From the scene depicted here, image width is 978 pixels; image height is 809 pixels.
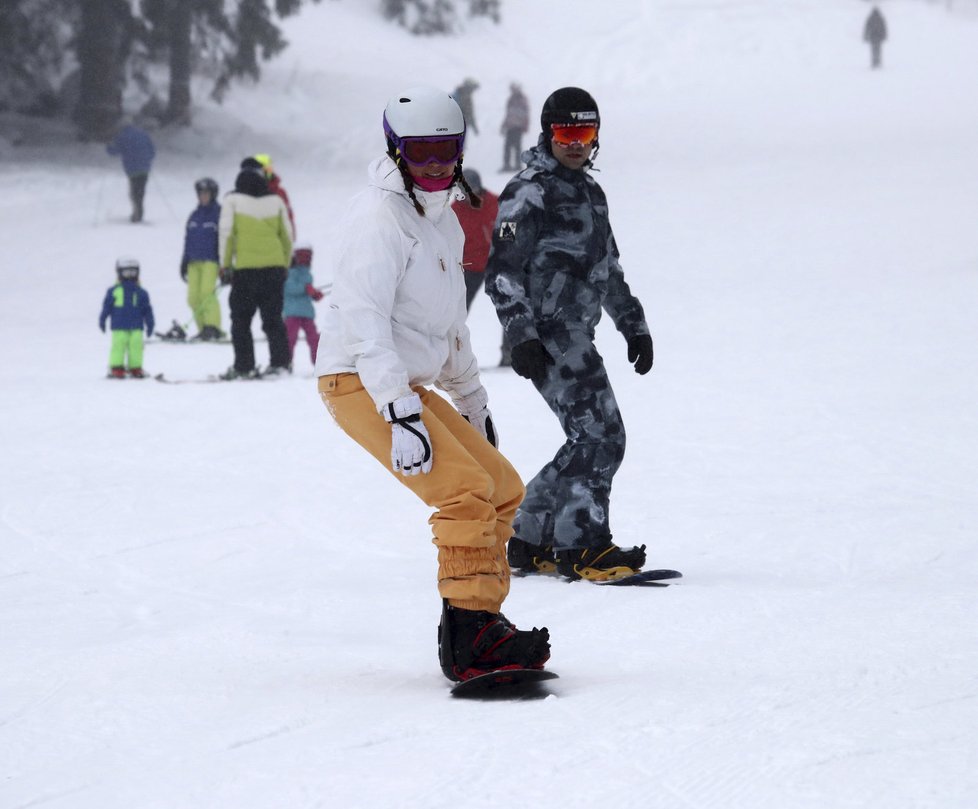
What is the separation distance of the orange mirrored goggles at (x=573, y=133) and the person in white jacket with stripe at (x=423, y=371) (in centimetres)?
155

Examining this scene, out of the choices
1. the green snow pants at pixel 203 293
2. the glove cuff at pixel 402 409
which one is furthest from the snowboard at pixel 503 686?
the green snow pants at pixel 203 293

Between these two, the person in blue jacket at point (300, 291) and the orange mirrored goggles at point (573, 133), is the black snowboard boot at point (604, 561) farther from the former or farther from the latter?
the person in blue jacket at point (300, 291)

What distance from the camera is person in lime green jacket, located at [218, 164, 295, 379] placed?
11.7 meters

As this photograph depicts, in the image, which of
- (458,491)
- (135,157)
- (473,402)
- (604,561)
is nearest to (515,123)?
(135,157)

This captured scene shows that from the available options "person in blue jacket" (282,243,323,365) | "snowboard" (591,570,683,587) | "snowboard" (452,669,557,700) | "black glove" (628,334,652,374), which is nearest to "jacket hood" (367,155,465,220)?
"snowboard" (452,669,557,700)

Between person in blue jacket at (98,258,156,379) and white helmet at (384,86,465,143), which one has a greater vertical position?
white helmet at (384,86,465,143)

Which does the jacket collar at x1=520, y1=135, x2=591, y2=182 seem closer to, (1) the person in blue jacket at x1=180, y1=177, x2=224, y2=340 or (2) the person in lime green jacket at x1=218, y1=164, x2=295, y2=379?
(2) the person in lime green jacket at x1=218, y1=164, x2=295, y2=379

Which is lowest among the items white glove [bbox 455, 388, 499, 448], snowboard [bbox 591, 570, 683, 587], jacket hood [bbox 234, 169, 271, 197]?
snowboard [bbox 591, 570, 683, 587]

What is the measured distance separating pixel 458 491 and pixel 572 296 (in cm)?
190

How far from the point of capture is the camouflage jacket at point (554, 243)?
5574 millimetres

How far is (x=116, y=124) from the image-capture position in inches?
1120

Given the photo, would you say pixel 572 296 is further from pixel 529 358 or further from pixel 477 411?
pixel 477 411

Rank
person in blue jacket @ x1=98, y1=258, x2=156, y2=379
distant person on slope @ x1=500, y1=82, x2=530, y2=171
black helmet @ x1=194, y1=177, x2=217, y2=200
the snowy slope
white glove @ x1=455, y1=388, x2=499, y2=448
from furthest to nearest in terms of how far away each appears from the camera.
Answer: distant person on slope @ x1=500, y1=82, x2=530, y2=171 < black helmet @ x1=194, y1=177, x2=217, y2=200 < person in blue jacket @ x1=98, y1=258, x2=156, y2=379 < white glove @ x1=455, y1=388, x2=499, y2=448 < the snowy slope

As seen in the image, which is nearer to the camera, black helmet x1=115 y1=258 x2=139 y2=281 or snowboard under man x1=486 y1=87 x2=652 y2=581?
snowboard under man x1=486 y1=87 x2=652 y2=581
